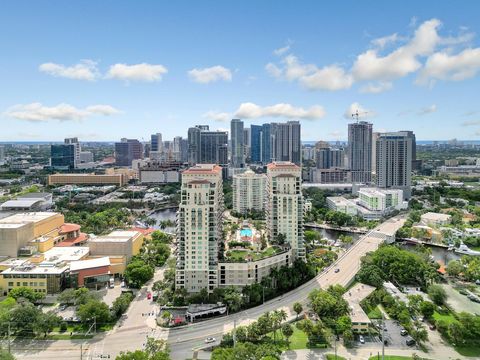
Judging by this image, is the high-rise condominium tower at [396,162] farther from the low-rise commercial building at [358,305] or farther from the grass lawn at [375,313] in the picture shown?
the grass lawn at [375,313]

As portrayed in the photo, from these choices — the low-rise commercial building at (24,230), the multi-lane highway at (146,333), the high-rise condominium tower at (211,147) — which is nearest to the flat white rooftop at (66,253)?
the low-rise commercial building at (24,230)

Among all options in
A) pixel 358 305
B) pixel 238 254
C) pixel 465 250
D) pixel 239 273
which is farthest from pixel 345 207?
pixel 358 305

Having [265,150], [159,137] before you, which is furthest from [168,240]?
[159,137]

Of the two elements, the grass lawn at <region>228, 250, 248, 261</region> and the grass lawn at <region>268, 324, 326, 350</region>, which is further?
the grass lawn at <region>228, 250, 248, 261</region>

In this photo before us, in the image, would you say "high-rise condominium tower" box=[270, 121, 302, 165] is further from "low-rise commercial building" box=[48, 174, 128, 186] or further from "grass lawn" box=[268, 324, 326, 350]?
"grass lawn" box=[268, 324, 326, 350]

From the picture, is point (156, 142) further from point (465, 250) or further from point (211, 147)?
point (465, 250)

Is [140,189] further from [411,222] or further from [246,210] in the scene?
[411,222]

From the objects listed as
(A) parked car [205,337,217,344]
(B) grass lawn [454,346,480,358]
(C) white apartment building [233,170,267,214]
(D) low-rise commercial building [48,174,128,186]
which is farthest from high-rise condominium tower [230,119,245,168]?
(B) grass lawn [454,346,480,358]
